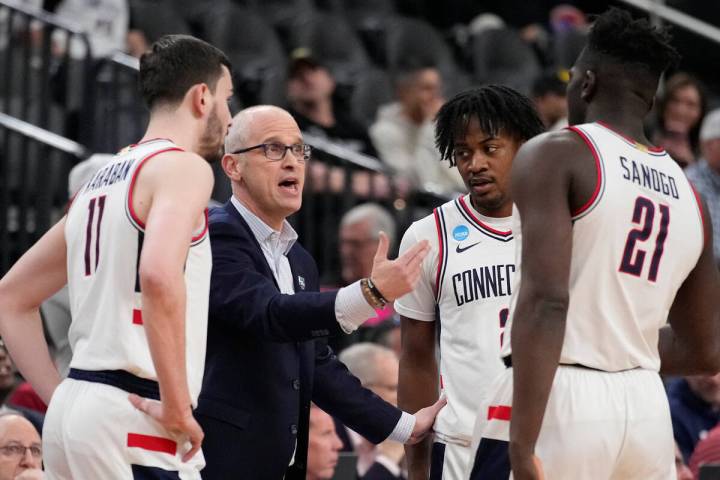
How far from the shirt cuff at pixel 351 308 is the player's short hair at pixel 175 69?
771 mm

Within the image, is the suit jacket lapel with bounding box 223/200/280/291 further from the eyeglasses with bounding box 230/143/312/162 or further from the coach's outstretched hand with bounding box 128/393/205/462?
the coach's outstretched hand with bounding box 128/393/205/462

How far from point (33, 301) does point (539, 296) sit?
1656mm

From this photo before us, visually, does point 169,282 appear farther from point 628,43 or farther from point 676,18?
point 676,18

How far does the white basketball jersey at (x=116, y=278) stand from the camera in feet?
12.7

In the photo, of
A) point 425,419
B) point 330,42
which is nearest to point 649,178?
point 425,419

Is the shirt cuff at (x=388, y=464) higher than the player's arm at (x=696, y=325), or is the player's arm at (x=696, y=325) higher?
the player's arm at (x=696, y=325)

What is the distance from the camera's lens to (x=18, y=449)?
17.8 feet

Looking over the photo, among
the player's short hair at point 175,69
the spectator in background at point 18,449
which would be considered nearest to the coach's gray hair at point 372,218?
the spectator in background at point 18,449

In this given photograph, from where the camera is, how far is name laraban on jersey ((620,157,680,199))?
3.78 meters

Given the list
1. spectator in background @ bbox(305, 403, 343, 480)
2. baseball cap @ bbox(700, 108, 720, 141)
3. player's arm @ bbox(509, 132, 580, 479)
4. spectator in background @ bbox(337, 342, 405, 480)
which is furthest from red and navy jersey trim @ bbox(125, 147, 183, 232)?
baseball cap @ bbox(700, 108, 720, 141)

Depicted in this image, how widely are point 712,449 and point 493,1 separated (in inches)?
332

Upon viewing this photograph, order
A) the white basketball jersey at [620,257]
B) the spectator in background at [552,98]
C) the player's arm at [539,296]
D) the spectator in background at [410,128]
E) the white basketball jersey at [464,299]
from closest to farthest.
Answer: the player's arm at [539,296] < the white basketball jersey at [620,257] < the white basketball jersey at [464,299] < the spectator in background at [410,128] < the spectator in background at [552,98]

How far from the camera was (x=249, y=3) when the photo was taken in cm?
1213

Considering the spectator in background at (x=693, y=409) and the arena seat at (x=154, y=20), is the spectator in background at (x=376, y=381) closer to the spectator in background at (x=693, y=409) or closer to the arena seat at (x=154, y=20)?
the spectator in background at (x=693, y=409)
